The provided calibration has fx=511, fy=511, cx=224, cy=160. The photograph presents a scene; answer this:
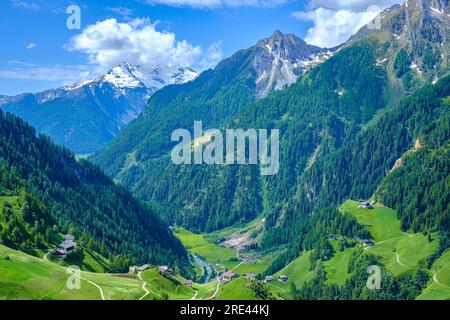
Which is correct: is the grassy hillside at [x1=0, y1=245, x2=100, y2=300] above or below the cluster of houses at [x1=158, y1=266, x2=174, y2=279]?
above

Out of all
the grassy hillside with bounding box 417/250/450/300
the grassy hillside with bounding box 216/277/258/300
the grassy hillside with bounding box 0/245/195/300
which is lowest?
the grassy hillside with bounding box 417/250/450/300

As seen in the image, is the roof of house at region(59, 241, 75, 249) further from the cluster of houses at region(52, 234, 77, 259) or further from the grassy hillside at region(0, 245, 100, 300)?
the grassy hillside at region(0, 245, 100, 300)

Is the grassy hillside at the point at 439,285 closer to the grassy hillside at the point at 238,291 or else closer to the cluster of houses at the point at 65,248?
the grassy hillside at the point at 238,291

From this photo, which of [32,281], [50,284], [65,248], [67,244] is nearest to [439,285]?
[65,248]

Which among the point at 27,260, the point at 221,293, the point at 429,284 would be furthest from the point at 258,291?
the point at 429,284

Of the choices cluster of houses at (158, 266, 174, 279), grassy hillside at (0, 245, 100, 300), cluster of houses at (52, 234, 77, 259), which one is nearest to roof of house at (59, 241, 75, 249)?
cluster of houses at (52, 234, 77, 259)
